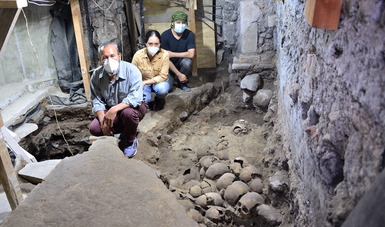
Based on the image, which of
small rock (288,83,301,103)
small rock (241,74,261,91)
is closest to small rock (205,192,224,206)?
small rock (288,83,301,103)

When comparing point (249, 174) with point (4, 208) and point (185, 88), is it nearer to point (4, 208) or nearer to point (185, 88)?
point (4, 208)

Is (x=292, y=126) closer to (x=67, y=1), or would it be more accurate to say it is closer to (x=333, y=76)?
(x=333, y=76)

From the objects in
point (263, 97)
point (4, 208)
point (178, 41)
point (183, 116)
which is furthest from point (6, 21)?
point (263, 97)

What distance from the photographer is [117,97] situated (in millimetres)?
3971

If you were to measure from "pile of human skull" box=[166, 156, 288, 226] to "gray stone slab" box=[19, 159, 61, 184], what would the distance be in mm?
1542

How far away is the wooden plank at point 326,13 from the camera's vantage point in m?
1.56

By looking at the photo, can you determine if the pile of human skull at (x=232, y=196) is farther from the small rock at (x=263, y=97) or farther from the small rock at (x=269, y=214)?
the small rock at (x=263, y=97)

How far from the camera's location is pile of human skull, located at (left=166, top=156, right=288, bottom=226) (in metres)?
2.93

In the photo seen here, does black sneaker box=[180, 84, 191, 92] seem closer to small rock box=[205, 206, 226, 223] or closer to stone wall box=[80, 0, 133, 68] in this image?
stone wall box=[80, 0, 133, 68]

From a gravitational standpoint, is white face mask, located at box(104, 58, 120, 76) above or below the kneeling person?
above

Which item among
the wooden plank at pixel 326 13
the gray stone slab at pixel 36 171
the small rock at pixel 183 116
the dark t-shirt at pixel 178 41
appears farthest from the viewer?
the dark t-shirt at pixel 178 41

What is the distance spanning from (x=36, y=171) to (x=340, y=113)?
327 centimetres

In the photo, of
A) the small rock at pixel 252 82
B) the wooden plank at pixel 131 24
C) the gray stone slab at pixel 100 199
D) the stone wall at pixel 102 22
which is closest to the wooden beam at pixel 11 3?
the gray stone slab at pixel 100 199

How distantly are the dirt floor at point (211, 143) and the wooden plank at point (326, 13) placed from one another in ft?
5.32
